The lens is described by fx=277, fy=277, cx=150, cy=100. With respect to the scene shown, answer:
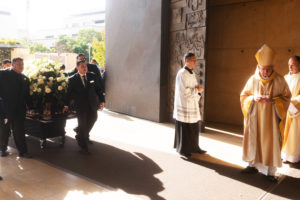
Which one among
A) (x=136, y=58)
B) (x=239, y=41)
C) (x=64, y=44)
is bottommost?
(x=136, y=58)

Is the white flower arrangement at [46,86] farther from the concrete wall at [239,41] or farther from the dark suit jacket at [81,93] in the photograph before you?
the concrete wall at [239,41]

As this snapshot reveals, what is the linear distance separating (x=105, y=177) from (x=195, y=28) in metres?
4.46

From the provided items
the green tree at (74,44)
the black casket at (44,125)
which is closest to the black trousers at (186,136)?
the black casket at (44,125)

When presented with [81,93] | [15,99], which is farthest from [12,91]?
[81,93]

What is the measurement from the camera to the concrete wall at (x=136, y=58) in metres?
7.80

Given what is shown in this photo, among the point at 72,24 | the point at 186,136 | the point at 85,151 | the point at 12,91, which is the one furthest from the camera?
the point at 72,24

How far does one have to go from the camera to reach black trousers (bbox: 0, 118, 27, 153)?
15.5 feet

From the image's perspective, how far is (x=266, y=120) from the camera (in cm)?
392

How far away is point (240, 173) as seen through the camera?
4211 millimetres

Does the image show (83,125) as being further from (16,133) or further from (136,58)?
(136,58)

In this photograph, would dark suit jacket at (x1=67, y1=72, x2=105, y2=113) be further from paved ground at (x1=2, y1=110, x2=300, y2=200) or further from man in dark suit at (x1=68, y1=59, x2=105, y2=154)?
paved ground at (x1=2, y1=110, x2=300, y2=200)

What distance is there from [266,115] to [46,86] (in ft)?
12.1

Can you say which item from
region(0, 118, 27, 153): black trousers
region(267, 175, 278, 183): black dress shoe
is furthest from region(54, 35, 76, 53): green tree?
region(267, 175, 278, 183): black dress shoe

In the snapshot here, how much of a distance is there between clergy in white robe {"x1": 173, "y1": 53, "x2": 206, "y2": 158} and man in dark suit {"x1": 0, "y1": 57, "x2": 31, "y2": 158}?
2647 millimetres
